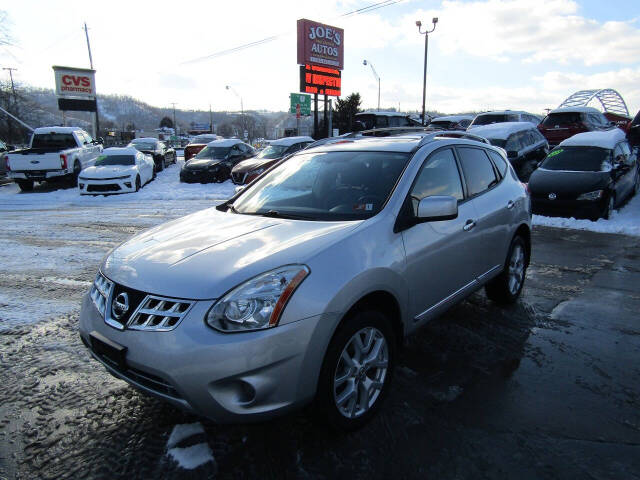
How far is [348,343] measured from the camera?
251cm

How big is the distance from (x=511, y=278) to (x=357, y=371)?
2.80 metres

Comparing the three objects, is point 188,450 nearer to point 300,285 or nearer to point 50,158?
point 300,285

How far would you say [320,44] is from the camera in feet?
82.3

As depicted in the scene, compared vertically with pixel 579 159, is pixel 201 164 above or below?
below

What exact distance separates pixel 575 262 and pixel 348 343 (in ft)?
18.2

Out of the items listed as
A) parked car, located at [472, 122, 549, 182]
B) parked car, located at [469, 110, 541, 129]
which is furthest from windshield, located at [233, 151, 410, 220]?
parked car, located at [469, 110, 541, 129]

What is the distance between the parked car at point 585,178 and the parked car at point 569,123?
5.77m

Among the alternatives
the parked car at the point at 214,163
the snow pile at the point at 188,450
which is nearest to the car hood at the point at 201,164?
the parked car at the point at 214,163

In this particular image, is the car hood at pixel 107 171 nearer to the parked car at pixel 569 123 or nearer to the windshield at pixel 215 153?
the windshield at pixel 215 153

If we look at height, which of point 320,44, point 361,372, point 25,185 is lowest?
point 25,185

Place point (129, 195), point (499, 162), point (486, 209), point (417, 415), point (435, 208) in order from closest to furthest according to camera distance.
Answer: point (417, 415)
point (435, 208)
point (486, 209)
point (499, 162)
point (129, 195)

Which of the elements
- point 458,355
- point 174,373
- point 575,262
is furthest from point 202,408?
point 575,262

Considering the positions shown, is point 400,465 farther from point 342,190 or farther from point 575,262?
point 575,262

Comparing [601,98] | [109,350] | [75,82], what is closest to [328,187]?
[109,350]
